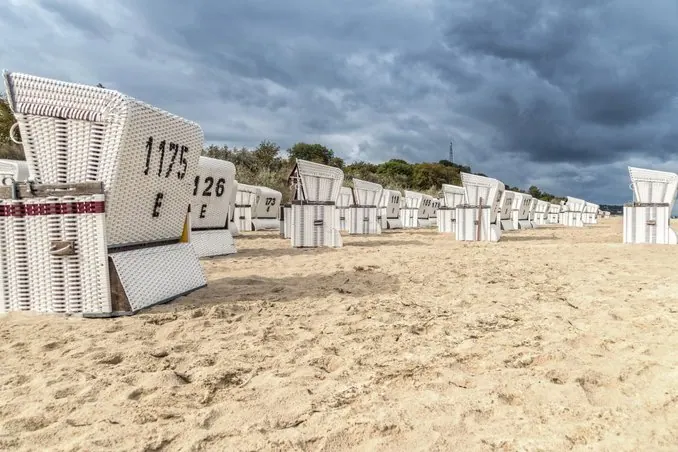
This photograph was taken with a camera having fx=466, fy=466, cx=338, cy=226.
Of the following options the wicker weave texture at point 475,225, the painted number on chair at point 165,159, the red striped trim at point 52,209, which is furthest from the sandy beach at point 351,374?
the wicker weave texture at point 475,225

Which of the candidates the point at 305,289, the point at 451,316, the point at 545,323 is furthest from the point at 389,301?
the point at 545,323

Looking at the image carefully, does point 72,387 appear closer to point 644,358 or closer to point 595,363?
point 595,363

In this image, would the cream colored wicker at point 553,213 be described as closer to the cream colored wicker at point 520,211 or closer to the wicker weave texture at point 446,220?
the cream colored wicker at point 520,211

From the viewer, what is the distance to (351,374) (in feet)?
8.40

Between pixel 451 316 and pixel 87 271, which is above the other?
pixel 87 271

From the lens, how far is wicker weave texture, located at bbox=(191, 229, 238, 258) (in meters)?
8.62

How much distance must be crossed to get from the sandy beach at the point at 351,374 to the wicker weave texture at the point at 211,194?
12.9ft

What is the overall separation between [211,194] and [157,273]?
4.52m

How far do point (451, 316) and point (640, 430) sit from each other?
2.02 metres

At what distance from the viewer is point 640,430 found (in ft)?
6.23

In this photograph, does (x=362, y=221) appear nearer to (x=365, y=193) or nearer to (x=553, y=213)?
(x=365, y=193)

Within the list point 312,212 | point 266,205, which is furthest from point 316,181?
point 266,205

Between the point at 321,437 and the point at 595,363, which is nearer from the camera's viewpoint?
the point at 321,437

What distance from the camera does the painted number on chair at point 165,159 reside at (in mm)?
4246
